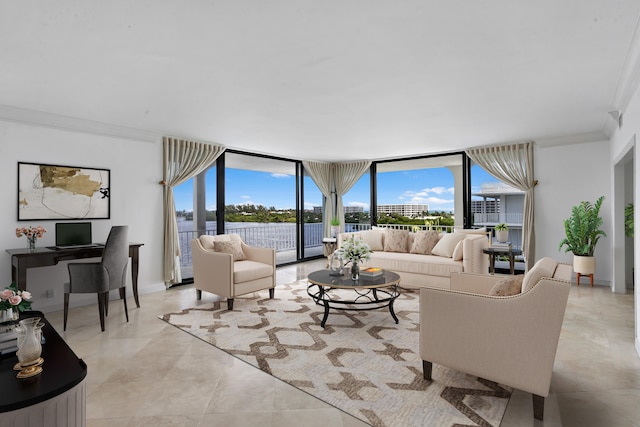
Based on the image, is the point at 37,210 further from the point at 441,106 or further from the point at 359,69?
the point at 441,106

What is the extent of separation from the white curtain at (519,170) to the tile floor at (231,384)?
2202 millimetres

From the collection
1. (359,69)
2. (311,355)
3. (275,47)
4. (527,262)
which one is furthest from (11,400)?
(527,262)

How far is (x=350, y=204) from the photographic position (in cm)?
909

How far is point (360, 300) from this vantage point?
14.9 feet

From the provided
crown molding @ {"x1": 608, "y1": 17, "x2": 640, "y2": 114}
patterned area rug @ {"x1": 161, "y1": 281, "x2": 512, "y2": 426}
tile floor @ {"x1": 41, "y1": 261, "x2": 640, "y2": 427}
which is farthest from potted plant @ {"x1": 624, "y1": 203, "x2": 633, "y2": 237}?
patterned area rug @ {"x1": 161, "y1": 281, "x2": 512, "y2": 426}

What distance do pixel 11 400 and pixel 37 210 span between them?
3.51 metres

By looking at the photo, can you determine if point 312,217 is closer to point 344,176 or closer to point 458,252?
point 344,176

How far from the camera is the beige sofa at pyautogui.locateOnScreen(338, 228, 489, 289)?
4.91 meters

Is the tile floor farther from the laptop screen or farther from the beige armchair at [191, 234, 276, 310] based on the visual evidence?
the laptop screen

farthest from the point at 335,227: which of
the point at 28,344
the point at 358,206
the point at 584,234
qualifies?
the point at 28,344

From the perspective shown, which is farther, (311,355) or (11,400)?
(311,355)

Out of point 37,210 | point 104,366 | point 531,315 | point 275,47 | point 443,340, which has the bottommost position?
point 104,366

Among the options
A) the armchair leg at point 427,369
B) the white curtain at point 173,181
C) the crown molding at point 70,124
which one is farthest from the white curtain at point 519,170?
the crown molding at point 70,124

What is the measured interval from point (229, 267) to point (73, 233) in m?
1.98
